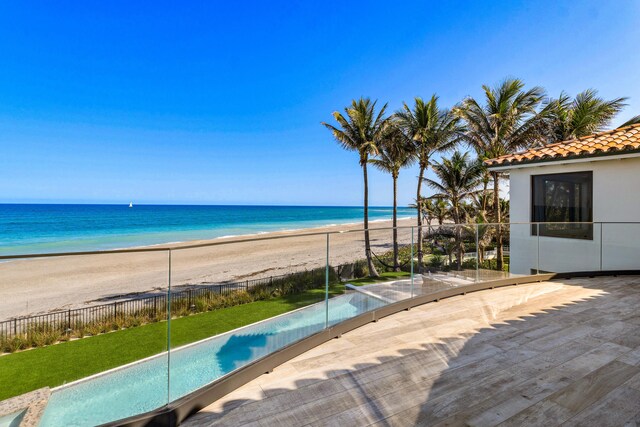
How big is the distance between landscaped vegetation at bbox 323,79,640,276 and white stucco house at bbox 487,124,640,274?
4.91 metres

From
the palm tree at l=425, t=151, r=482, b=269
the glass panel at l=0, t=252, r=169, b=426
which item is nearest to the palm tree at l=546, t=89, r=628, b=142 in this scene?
the palm tree at l=425, t=151, r=482, b=269

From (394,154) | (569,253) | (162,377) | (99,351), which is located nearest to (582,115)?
(394,154)

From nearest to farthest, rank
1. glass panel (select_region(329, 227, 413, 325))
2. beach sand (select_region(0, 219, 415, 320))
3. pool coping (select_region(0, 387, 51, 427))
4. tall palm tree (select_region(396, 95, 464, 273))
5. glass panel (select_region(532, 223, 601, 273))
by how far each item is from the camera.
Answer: pool coping (select_region(0, 387, 51, 427)) → beach sand (select_region(0, 219, 415, 320)) → glass panel (select_region(329, 227, 413, 325)) → glass panel (select_region(532, 223, 601, 273)) → tall palm tree (select_region(396, 95, 464, 273))

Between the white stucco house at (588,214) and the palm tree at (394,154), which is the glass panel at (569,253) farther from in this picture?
the palm tree at (394,154)

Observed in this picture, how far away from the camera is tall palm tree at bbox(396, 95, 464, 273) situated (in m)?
15.2

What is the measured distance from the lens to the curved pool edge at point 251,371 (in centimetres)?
176

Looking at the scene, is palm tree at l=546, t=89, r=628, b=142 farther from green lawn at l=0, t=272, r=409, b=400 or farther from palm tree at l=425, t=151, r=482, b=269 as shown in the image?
green lawn at l=0, t=272, r=409, b=400

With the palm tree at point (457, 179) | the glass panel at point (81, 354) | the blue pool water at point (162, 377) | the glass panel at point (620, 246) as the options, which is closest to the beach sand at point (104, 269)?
the glass panel at point (81, 354)

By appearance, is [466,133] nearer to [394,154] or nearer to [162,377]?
[394,154]

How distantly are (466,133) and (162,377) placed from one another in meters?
16.5

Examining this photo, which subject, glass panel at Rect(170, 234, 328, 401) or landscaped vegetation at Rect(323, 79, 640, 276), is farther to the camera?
landscaped vegetation at Rect(323, 79, 640, 276)

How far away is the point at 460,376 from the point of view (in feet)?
7.36

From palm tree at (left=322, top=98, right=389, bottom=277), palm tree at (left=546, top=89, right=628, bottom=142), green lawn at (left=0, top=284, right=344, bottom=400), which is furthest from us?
palm tree at (left=322, top=98, right=389, bottom=277)

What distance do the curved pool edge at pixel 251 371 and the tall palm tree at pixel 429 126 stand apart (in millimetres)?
12541
